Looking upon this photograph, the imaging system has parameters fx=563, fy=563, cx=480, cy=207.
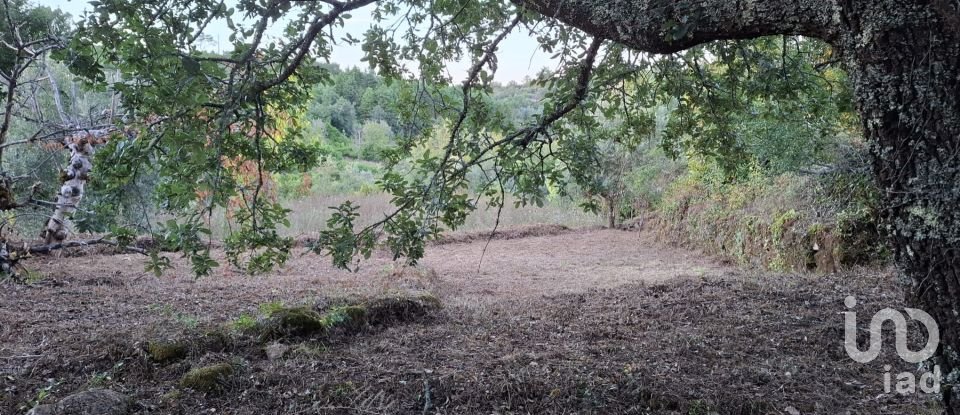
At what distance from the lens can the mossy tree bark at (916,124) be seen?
4.37ft

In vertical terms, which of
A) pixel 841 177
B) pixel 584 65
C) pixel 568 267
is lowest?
pixel 568 267

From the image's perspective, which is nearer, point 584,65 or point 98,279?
point 584,65

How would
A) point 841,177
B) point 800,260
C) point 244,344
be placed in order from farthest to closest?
1. point 800,260
2. point 841,177
3. point 244,344

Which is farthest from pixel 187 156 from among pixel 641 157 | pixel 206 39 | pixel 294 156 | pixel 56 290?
pixel 641 157

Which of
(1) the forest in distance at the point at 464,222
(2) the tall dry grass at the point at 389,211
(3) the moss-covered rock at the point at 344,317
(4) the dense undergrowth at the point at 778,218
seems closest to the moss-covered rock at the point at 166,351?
(1) the forest in distance at the point at 464,222

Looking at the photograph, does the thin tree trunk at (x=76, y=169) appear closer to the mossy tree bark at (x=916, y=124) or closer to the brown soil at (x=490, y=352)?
the brown soil at (x=490, y=352)

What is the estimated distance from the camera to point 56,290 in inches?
161

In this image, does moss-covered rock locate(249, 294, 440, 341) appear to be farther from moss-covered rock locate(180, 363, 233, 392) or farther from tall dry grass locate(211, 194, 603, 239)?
tall dry grass locate(211, 194, 603, 239)

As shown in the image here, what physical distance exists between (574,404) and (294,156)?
192cm

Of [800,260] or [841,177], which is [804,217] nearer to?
[800,260]

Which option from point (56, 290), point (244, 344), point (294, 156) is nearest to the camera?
point (244, 344)

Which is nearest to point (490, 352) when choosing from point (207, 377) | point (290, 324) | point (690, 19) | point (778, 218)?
point (290, 324)

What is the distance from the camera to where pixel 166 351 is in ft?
8.40

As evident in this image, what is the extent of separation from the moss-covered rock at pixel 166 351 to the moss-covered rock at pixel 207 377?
245 mm
